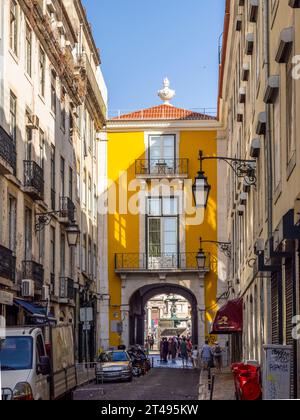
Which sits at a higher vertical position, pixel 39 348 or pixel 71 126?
pixel 71 126

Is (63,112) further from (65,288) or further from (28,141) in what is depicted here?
(28,141)

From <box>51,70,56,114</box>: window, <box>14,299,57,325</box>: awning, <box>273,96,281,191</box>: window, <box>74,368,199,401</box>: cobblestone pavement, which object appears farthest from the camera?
<box>51,70,56,114</box>: window

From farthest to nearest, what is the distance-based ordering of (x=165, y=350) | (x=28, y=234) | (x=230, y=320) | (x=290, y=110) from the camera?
(x=165, y=350), (x=230, y=320), (x=28, y=234), (x=290, y=110)

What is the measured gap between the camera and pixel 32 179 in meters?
32.2

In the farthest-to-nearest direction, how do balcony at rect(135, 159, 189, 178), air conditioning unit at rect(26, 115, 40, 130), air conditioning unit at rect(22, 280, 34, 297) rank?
balcony at rect(135, 159, 189, 178)
air conditioning unit at rect(26, 115, 40, 130)
air conditioning unit at rect(22, 280, 34, 297)

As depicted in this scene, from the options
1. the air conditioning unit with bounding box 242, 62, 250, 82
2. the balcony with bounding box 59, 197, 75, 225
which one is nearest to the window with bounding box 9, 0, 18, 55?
the air conditioning unit with bounding box 242, 62, 250, 82

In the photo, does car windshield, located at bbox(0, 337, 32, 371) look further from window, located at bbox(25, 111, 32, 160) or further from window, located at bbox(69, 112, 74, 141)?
window, located at bbox(69, 112, 74, 141)

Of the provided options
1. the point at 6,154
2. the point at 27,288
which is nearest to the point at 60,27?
the point at 6,154

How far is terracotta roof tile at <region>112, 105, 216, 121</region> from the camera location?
2131 inches

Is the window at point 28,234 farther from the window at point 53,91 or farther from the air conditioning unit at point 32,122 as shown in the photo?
the window at point 53,91

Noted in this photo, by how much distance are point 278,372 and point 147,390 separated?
14.8 metres

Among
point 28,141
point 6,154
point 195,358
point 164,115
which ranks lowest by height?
point 195,358

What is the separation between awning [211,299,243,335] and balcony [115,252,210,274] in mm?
18241
